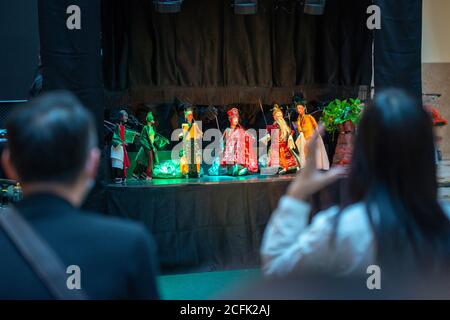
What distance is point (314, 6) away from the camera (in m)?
5.58

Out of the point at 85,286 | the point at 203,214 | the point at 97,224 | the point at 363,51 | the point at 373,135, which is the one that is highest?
the point at 363,51

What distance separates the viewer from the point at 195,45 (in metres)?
5.92

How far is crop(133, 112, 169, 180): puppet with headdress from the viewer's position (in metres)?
5.47

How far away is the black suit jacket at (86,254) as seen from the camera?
129 cm

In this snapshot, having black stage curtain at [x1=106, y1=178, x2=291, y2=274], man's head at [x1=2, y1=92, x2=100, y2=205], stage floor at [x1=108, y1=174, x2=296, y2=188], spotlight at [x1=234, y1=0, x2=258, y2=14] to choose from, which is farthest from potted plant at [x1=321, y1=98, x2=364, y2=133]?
man's head at [x1=2, y1=92, x2=100, y2=205]

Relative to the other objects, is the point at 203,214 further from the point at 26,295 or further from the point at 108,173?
the point at 26,295

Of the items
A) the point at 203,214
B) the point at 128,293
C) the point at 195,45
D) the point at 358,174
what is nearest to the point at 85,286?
the point at 128,293

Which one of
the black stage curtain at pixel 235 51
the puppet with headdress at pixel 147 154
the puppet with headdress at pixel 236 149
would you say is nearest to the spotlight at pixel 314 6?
the black stage curtain at pixel 235 51

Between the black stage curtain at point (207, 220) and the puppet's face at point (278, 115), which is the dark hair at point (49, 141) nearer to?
the black stage curtain at point (207, 220)

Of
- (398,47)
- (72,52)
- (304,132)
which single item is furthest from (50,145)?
(304,132)

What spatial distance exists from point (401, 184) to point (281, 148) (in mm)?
4327

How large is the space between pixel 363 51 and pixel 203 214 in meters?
2.42

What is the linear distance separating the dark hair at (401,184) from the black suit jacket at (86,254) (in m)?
0.57

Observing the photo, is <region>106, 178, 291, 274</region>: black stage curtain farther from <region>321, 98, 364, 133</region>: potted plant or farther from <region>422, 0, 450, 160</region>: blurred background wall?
<region>422, 0, 450, 160</region>: blurred background wall
